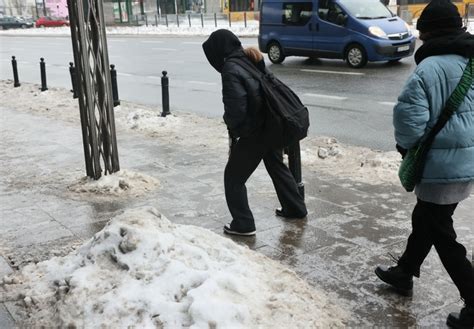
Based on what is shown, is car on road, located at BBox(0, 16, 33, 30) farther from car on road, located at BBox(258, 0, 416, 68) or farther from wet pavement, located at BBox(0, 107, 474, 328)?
wet pavement, located at BBox(0, 107, 474, 328)

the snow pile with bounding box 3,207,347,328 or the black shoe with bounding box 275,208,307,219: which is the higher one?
the snow pile with bounding box 3,207,347,328

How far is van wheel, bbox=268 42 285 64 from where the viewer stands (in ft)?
59.8

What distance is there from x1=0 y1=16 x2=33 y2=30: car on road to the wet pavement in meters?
53.0

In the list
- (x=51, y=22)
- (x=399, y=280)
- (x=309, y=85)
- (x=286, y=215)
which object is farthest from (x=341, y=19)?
(x=51, y=22)

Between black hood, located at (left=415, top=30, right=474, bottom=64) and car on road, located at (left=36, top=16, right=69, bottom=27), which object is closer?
black hood, located at (left=415, top=30, right=474, bottom=64)

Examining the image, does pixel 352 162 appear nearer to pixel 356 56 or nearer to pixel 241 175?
pixel 241 175

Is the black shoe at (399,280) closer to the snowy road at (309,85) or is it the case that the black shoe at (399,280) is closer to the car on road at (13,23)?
the snowy road at (309,85)

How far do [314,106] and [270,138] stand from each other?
706 centimetres

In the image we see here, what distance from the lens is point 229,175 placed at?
474cm

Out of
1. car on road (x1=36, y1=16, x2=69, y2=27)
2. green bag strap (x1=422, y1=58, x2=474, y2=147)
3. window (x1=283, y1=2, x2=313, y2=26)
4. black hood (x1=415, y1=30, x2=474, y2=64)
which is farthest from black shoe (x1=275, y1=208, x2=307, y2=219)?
car on road (x1=36, y1=16, x2=69, y2=27)

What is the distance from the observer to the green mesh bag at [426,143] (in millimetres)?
3115

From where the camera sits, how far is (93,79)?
243 inches

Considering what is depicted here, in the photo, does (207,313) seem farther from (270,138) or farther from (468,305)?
(270,138)

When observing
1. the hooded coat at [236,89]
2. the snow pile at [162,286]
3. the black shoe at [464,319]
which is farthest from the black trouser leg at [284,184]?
the black shoe at [464,319]
